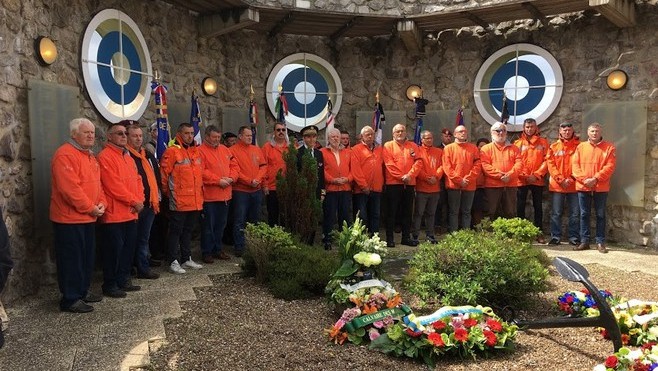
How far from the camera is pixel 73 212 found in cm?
424

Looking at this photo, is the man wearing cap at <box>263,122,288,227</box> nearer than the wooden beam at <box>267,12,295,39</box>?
Yes

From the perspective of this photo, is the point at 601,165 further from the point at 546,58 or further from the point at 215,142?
the point at 215,142

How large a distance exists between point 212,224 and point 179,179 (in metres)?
0.82

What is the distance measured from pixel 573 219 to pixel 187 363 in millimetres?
6252

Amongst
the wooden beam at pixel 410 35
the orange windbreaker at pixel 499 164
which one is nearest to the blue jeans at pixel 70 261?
the orange windbreaker at pixel 499 164

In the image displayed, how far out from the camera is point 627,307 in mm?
3635

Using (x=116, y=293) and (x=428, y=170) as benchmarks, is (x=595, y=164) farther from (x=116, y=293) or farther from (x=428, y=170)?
(x=116, y=293)

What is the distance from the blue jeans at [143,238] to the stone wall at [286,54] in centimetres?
82

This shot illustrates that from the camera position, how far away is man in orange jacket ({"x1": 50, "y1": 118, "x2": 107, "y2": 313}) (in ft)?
13.8

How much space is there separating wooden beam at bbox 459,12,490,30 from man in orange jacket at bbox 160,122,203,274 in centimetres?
472

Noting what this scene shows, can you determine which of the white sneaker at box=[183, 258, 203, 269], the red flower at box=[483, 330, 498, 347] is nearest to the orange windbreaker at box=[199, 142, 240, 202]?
the white sneaker at box=[183, 258, 203, 269]

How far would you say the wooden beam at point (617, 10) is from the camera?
6684mm

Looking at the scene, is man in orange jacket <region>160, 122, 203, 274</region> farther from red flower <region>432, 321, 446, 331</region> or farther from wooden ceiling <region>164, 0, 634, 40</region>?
red flower <region>432, 321, 446, 331</region>

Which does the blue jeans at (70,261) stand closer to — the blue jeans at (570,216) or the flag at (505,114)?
the blue jeans at (570,216)
